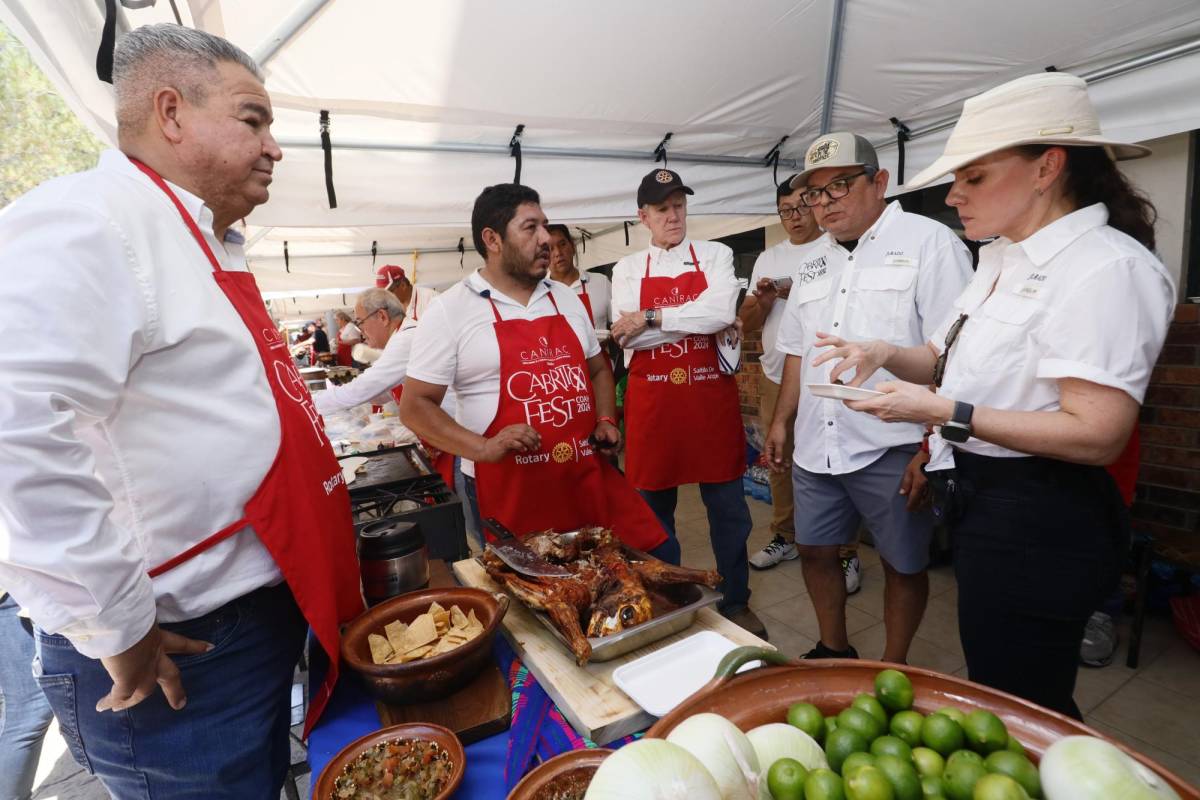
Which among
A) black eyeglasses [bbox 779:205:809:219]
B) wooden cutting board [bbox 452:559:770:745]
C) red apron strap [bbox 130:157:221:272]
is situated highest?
black eyeglasses [bbox 779:205:809:219]

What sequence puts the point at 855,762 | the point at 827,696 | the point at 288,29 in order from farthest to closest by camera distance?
the point at 288,29 → the point at 827,696 → the point at 855,762

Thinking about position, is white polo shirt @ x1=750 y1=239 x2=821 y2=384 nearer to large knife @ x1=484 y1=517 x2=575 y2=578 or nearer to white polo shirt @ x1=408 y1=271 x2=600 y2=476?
white polo shirt @ x1=408 y1=271 x2=600 y2=476

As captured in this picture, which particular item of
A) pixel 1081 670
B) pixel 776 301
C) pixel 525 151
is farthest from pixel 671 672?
pixel 776 301

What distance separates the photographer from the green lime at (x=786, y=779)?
704 millimetres

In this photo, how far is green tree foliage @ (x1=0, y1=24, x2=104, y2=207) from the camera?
7277 millimetres

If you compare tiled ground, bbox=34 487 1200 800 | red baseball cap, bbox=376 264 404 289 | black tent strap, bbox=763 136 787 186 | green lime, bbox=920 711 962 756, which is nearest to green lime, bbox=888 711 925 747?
green lime, bbox=920 711 962 756

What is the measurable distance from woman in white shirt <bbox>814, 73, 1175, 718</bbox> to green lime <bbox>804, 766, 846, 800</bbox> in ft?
3.43

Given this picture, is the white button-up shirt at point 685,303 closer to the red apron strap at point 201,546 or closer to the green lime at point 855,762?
the red apron strap at point 201,546

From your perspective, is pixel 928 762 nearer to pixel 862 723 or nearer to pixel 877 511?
pixel 862 723

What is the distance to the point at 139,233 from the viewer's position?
0.99m

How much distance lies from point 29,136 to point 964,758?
42.9 ft

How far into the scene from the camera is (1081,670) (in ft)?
9.05

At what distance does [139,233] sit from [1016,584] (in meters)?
2.18

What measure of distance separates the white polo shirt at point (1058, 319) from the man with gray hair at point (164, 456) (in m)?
1.75
